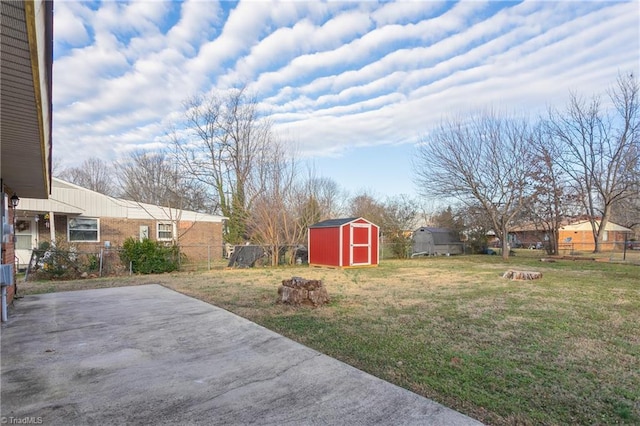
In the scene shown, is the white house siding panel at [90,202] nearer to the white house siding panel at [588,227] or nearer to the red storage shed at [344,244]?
the red storage shed at [344,244]

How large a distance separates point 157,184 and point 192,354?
28675 millimetres

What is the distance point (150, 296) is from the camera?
824 centimetres

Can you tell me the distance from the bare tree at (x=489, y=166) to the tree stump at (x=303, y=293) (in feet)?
51.4

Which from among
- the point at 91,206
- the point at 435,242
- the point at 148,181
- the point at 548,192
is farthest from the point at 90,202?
the point at 548,192

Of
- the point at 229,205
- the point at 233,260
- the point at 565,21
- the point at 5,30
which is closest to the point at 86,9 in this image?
the point at 5,30

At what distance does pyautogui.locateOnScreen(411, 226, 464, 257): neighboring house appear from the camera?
84.5 ft

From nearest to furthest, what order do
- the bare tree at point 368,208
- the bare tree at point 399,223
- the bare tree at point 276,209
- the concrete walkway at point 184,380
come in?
the concrete walkway at point 184,380, the bare tree at point 276,209, the bare tree at point 399,223, the bare tree at point 368,208

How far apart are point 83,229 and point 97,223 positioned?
597 millimetres

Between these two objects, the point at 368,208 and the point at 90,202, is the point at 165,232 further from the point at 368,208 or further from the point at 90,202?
the point at 368,208

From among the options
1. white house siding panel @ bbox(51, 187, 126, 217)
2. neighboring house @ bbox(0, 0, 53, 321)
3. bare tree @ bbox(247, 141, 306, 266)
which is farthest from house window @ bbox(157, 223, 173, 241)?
neighboring house @ bbox(0, 0, 53, 321)

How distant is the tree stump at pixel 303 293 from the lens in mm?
6871

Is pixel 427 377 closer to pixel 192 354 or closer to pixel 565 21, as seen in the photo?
pixel 192 354

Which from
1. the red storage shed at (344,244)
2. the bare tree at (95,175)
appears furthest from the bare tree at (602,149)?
the bare tree at (95,175)

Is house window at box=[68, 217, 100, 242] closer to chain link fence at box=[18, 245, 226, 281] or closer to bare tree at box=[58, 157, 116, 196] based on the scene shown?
chain link fence at box=[18, 245, 226, 281]
